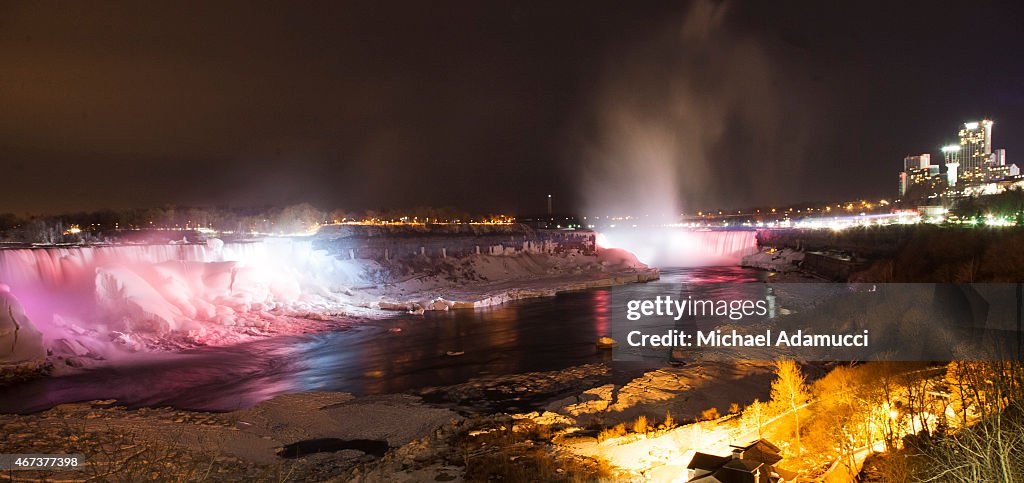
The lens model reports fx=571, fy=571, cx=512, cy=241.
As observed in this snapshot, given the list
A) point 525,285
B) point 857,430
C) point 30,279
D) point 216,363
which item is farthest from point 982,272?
point 30,279

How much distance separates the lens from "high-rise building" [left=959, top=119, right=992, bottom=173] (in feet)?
571

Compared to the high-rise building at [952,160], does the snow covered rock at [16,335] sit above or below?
below

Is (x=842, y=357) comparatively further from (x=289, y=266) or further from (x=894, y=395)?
(x=289, y=266)

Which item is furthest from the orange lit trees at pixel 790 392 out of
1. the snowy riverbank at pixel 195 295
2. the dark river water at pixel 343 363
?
the snowy riverbank at pixel 195 295

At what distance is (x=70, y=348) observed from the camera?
21422 mm

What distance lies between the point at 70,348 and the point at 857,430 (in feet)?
83.1

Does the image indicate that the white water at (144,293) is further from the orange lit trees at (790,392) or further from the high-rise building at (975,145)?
the high-rise building at (975,145)

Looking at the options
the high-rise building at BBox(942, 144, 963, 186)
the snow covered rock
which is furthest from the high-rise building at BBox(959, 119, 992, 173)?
the snow covered rock

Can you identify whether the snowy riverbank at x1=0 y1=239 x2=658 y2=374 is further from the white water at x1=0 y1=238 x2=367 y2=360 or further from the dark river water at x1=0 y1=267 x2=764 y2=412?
the dark river water at x1=0 y1=267 x2=764 y2=412

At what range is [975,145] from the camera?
179375mm

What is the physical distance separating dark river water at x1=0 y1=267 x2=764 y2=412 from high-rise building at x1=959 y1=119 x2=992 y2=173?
653 feet

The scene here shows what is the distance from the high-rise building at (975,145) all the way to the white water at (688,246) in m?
132

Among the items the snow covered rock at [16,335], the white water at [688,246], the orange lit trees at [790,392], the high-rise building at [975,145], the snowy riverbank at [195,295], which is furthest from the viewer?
the high-rise building at [975,145]

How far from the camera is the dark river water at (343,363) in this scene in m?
17.4
